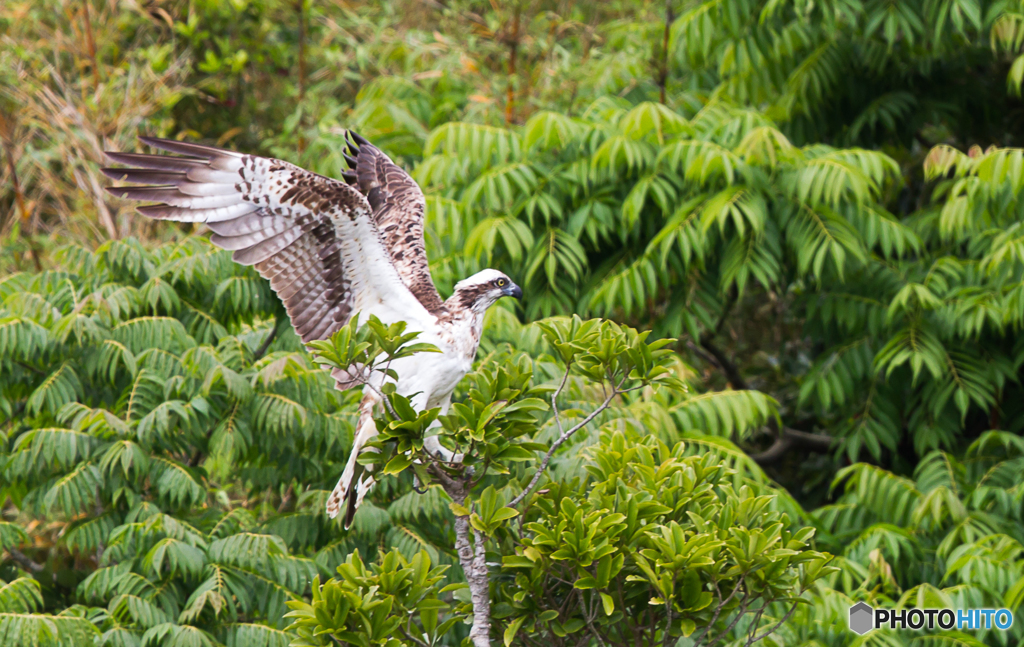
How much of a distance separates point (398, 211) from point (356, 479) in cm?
131

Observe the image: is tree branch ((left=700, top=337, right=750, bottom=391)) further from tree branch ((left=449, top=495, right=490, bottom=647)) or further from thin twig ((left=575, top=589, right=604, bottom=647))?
tree branch ((left=449, top=495, right=490, bottom=647))

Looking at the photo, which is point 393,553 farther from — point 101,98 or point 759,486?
point 101,98

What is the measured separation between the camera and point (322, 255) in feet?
11.9

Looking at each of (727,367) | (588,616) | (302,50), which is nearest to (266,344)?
(588,616)

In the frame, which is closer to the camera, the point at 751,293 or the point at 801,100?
the point at 801,100

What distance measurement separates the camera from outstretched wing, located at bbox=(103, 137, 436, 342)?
342cm

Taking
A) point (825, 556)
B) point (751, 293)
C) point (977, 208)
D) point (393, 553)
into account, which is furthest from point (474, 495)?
point (751, 293)

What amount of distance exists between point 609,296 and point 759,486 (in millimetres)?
1648

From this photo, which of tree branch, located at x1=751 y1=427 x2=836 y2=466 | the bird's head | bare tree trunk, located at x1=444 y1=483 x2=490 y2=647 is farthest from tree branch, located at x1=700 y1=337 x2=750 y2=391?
bare tree trunk, located at x1=444 y1=483 x2=490 y2=647

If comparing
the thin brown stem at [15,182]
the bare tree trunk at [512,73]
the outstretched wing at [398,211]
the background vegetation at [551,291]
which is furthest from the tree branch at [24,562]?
the bare tree trunk at [512,73]

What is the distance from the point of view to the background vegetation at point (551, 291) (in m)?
4.49

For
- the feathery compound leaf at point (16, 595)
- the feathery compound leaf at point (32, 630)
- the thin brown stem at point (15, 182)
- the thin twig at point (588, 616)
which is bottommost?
the feathery compound leaf at point (32, 630)

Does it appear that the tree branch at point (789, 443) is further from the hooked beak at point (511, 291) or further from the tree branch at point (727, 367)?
the hooked beak at point (511, 291)

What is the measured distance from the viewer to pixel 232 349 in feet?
16.1
